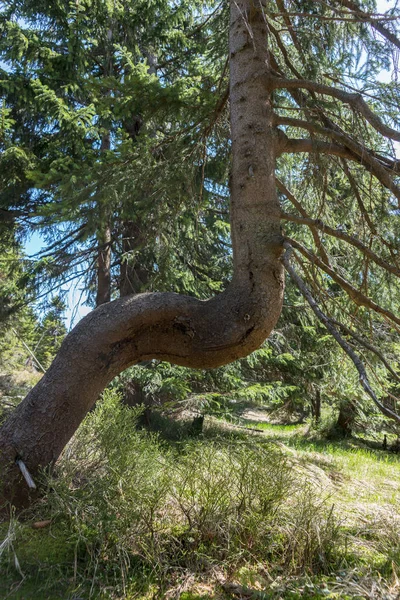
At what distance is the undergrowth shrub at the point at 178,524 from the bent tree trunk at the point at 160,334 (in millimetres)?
326

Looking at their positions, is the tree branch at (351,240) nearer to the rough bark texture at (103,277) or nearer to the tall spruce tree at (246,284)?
the tall spruce tree at (246,284)

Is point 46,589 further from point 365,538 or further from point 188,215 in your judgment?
point 188,215

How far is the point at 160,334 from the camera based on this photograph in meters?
3.02

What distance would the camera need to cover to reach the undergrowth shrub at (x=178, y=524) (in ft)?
7.55

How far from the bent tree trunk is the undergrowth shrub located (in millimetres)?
326

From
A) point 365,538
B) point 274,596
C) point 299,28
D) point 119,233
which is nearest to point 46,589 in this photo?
point 274,596

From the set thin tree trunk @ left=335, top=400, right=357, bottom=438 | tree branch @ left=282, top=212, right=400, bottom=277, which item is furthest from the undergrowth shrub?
thin tree trunk @ left=335, top=400, right=357, bottom=438

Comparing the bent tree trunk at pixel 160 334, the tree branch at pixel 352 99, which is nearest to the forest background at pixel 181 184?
the tree branch at pixel 352 99

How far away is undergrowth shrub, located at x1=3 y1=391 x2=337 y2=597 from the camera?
2.30 meters

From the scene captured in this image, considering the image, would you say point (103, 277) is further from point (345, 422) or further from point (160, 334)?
point (345, 422)

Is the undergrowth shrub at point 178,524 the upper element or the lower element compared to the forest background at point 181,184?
lower

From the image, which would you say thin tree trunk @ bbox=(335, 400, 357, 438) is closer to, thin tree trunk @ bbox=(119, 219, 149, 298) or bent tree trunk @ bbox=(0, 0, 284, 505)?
thin tree trunk @ bbox=(119, 219, 149, 298)

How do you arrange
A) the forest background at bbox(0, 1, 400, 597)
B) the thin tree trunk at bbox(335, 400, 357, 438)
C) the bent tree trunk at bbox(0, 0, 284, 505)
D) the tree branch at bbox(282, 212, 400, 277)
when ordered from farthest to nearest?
the thin tree trunk at bbox(335, 400, 357, 438), the forest background at bbox(0, 1, 400, 597), the tree branch at bbox(282, 212, 400, 277), the bent tree trunk at bbox(0, 0, 284, 505)

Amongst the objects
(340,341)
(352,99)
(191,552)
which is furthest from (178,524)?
(352,99)
